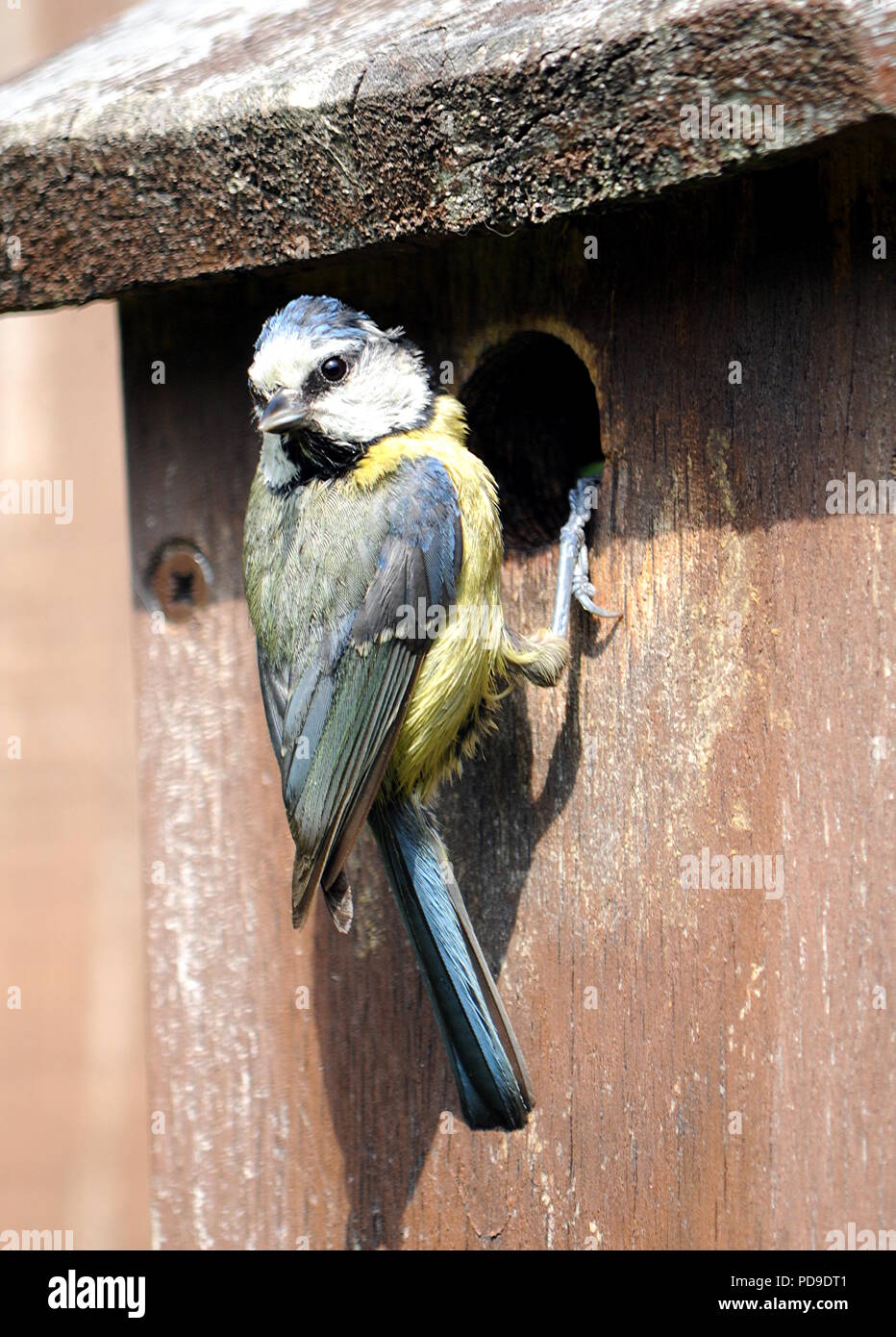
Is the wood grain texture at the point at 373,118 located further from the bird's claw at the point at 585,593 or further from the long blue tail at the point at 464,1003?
the long blue tail at the point at 464,1003

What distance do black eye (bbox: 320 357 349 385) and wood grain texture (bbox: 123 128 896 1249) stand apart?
0.46ft

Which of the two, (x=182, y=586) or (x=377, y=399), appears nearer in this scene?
(x=377, y=399)

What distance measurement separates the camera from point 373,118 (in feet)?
5.72

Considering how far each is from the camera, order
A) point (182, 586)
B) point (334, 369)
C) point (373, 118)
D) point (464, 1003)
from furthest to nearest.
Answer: point (182, 586) < point (334, 369) < point (464, 1003) < point (373, 118)

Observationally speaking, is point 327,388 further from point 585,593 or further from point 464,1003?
point 464,1003

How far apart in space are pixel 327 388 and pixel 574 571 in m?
0.45

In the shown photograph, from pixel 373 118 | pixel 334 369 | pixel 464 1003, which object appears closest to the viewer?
pixel 373 118

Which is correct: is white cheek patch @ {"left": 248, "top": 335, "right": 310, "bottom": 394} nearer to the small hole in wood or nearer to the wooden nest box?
the wooden nest box

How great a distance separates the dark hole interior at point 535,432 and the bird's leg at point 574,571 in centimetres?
19

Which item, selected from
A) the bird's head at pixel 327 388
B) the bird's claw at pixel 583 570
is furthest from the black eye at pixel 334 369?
the bird's claw at pixel 583 570

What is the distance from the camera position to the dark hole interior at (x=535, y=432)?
2.29 metres

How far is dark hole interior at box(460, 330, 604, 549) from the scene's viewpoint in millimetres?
2287

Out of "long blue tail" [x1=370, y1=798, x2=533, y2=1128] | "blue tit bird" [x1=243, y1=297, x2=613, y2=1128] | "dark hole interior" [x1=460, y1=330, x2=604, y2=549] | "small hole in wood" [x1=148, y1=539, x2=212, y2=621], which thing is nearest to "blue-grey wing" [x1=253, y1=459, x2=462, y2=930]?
"blue tit bird" [x1=243, y1=297, x2=613, y2=1128]

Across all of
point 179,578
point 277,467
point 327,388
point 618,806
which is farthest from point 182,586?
point 618,806
